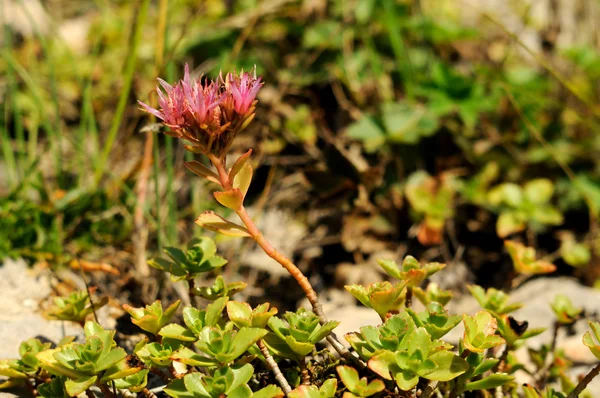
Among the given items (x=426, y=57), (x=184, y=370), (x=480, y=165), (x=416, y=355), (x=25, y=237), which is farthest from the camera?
(x=426, y=57)

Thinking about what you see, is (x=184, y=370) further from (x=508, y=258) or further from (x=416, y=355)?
(x=508, y=258)

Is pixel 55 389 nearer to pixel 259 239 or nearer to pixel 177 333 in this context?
pixel 177 333

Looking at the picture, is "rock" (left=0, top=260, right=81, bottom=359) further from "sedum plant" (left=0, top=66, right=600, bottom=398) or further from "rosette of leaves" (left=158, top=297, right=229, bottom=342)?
"rosette of leaves" (left=158, top=297, right=229, bottom=342)

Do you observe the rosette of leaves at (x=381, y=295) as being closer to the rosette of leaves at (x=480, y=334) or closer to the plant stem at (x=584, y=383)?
the rosette of leaves at (x=480, y=334)

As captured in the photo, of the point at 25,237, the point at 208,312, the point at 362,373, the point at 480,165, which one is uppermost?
the point at 25,237

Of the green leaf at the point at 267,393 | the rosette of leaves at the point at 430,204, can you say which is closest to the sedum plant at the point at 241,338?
the green leaf at the point at 267,393

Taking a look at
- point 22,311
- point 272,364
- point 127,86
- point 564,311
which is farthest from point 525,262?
point 127,86

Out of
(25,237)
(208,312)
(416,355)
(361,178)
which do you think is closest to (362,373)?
(416,355)
